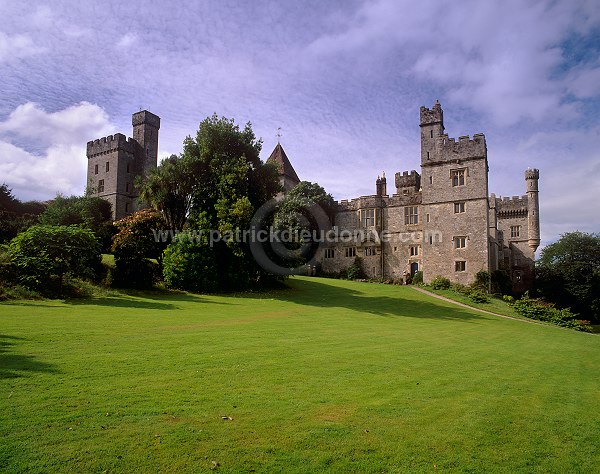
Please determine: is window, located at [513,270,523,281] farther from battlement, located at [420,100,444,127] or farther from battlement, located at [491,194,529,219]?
battlement, located at [420,100,444,127]

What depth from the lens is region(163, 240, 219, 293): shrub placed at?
25078 millimetres

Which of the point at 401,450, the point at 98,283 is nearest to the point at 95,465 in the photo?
the point at 401,450

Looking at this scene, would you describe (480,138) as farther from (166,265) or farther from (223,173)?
(166,265)

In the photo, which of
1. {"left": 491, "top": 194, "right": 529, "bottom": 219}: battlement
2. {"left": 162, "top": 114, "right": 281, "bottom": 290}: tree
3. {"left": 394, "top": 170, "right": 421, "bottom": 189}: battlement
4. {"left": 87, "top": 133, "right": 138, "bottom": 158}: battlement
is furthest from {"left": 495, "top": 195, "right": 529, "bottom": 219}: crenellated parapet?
{"left": 87, "top": 133, "right": 138, "bottom": 158}: battlement

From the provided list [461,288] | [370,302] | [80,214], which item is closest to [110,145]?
[80,214]

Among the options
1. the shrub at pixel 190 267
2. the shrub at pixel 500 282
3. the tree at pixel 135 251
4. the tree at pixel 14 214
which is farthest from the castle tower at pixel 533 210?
the tree at pixel 14 214

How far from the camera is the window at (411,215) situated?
45.3 metres

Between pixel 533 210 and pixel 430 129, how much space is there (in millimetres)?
17608

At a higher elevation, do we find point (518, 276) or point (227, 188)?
point (227, 188)

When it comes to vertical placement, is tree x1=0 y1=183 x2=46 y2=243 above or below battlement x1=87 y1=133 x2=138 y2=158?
below

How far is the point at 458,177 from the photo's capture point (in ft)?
130

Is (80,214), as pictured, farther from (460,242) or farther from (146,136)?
(460,242)

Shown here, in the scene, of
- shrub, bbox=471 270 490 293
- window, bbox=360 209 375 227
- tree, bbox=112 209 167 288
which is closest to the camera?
tree, bbox=112 209 167 288

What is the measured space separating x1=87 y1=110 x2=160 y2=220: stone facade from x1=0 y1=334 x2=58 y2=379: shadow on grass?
41.7 metres
